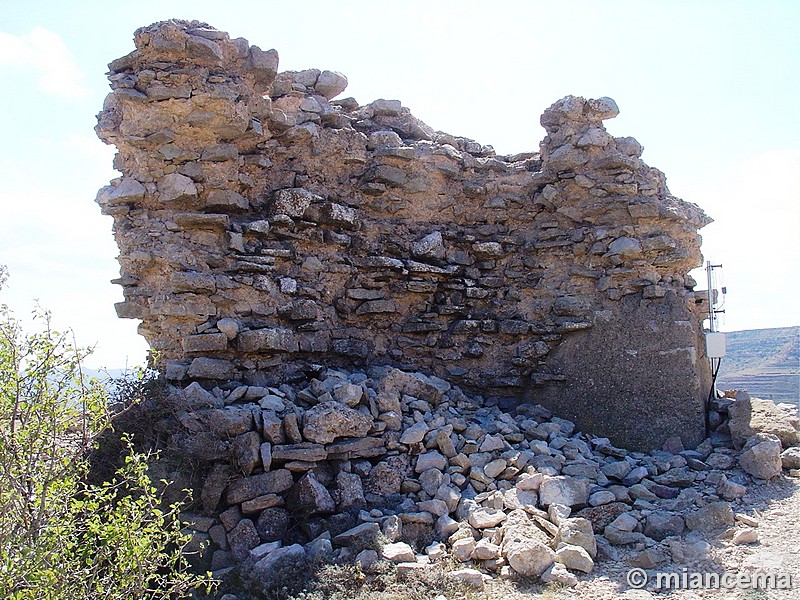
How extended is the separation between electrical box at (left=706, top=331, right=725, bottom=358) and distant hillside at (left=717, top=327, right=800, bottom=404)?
2.98 metres

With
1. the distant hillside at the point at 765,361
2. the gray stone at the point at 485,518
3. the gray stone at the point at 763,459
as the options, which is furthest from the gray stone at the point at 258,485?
the distant hillside at the point at 765,361

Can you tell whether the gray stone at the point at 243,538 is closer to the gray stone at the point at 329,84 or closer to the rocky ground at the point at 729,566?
the rocky ground at the point at 729,566

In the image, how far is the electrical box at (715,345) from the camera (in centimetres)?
662

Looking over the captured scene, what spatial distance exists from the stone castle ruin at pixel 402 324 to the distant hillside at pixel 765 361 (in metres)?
3.93

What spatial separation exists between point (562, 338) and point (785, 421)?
225cm

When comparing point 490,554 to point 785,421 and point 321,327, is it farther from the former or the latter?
point 785,421

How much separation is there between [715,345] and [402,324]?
3344 millimetres

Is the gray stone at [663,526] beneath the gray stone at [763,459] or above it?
beneath

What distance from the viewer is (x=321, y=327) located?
6.36 meters

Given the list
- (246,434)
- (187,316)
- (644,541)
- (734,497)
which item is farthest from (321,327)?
(734,497)

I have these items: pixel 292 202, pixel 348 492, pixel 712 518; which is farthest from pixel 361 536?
pixel 292 202

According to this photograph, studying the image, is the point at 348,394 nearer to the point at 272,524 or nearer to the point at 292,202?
the point at 272,524

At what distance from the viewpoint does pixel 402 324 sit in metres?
6.98

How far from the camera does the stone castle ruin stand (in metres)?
4.71
